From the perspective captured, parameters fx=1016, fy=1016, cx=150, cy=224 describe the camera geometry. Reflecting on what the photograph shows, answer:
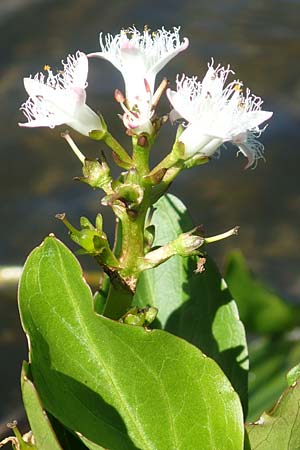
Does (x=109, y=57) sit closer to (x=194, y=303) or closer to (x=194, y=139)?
(x=194, y=139)

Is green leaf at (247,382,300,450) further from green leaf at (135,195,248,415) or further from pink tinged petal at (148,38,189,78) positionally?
pink tinged petal at (148,38,189,78)

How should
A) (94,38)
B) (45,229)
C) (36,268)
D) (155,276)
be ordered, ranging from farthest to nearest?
(94,38), (45,229), (155,276), (36,268)

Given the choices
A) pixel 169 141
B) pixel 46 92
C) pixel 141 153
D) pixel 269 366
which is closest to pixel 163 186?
pixel 141 153

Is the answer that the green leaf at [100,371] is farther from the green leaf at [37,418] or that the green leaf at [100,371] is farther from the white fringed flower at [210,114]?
the white fringed flower at [210,114]

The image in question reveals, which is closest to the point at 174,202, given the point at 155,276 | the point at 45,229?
the point at 155,276

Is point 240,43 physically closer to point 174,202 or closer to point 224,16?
point 224,16

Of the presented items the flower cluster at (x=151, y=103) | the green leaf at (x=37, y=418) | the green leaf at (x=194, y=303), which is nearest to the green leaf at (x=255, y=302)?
the green leaf at (x=194, y=303)
